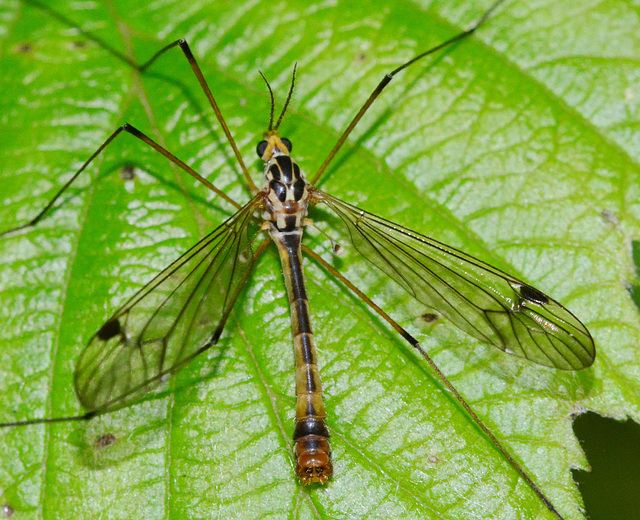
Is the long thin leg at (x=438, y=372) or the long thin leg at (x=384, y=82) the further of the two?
the long thin leg at (x=384, y=82)

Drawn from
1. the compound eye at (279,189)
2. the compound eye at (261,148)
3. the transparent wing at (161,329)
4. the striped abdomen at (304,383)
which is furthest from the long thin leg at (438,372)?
the compound eye at (261,148)

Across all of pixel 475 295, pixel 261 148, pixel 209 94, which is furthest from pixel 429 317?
pixel 209 94

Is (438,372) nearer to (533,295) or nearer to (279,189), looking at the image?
(533,295)

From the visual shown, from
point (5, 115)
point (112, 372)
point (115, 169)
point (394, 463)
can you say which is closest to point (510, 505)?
point (394, 463)

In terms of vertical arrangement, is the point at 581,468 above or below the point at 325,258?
below

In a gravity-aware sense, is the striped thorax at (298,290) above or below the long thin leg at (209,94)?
below

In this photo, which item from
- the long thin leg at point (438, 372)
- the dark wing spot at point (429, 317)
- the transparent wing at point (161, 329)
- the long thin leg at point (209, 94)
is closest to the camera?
the transparent wing at point (161, 329)

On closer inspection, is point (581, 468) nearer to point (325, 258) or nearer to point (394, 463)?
point (394, 463)

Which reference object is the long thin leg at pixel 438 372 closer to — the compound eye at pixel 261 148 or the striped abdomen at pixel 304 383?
the striped abdomen at pixel 304 383
